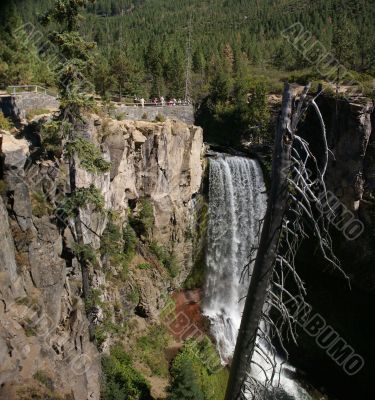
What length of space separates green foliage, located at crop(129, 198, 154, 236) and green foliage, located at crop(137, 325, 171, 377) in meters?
6.13

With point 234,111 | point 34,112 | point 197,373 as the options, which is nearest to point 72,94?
point 34,112

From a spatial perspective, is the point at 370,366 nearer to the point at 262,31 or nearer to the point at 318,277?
the point at 318,277

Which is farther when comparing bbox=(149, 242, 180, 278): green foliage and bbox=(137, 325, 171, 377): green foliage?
bbox=(149, 242, 180, 278): green foliage

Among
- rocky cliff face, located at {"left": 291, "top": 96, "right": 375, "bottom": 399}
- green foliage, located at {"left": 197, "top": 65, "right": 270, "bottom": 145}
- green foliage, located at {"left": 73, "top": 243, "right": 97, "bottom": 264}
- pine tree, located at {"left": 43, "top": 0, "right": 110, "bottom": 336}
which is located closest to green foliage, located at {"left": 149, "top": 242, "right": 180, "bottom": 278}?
rocky cliff face, located at {"left": 291, "top": 96, "right": 375, "bottom": 399}

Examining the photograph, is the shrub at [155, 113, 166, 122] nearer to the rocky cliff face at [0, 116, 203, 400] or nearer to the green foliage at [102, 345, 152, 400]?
the rocky cliff face at [0, 116, 203, 400]

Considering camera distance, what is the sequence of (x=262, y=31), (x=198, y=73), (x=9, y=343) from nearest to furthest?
(x=9, y=343) → (x=198, y=73) → (x=262, y=31)

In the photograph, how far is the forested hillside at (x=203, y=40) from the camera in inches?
1633

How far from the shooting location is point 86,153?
1439cm

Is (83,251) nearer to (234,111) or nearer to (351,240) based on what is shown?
(351,240)

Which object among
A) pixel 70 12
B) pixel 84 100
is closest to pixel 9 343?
pixel 84 100

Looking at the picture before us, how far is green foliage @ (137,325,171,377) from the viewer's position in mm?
21562

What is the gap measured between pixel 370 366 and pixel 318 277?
292 inches

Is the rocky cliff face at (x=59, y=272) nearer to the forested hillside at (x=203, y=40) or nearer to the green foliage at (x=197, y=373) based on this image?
the green foliage at (x=197, y=373)

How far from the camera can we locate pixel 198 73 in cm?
6562
